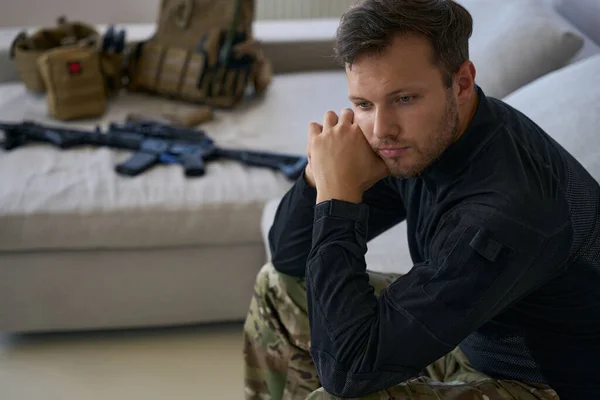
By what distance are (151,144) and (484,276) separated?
1.46 metres

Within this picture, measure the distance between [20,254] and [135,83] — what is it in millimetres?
950

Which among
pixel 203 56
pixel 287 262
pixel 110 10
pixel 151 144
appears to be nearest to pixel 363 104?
pixel 287 262

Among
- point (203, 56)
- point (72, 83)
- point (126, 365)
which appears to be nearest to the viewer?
point (126, 365)

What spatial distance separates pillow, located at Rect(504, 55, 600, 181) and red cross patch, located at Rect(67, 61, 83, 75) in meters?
1.51

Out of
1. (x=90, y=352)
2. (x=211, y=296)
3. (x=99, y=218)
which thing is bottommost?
(x=90, y=352)

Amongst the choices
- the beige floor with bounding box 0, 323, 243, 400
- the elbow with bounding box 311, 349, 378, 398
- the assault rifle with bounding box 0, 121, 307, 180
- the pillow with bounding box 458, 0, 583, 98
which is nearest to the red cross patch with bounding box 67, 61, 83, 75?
the assault rifle with bounding box 0, 121, 307, 180

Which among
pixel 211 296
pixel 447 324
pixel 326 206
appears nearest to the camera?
pixel 447 324

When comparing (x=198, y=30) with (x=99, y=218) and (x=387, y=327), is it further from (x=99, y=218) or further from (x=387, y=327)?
(x=387, y=327)

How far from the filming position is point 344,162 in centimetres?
125

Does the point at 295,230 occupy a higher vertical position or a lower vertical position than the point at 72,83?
higher

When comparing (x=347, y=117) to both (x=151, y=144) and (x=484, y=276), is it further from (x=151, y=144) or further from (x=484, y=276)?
(x=151, y=144)

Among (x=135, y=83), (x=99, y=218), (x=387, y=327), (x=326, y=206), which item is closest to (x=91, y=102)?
(x=135, y=83)

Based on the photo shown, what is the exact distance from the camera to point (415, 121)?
3.69 feet

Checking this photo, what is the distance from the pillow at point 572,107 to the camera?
152 centimetres
